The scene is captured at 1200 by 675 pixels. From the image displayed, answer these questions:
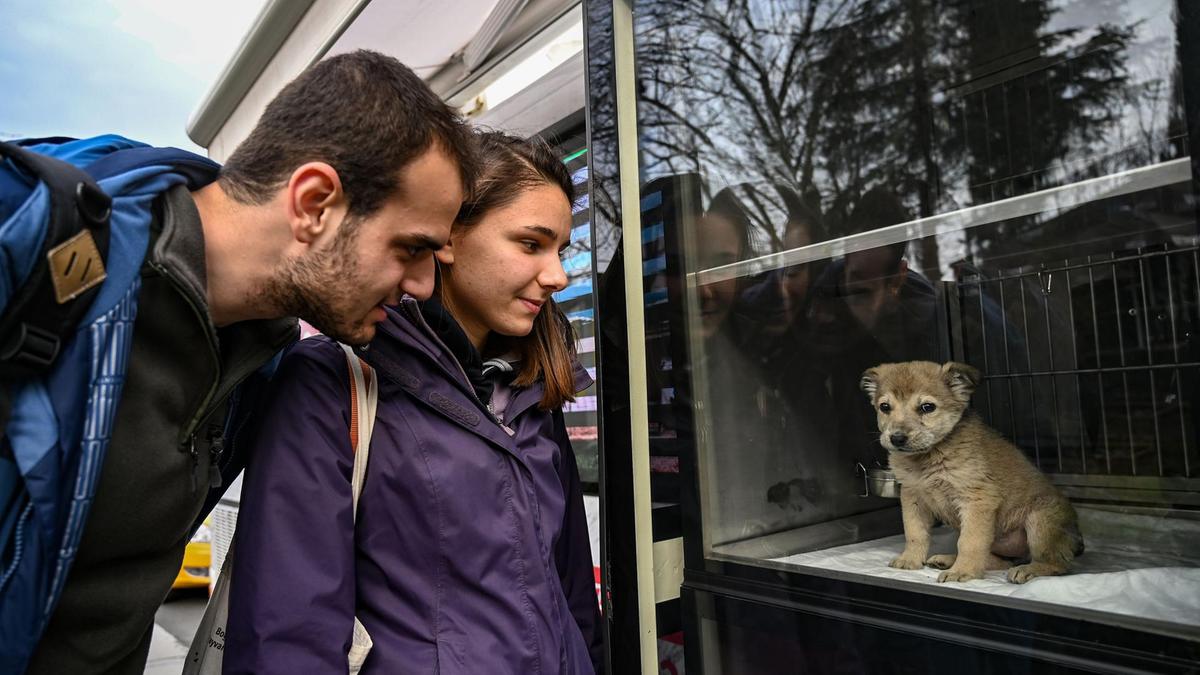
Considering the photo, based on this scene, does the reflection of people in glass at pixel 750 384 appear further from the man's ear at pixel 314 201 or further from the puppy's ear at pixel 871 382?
the man's ear at pixel 314 201

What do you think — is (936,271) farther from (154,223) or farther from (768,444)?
(154,223)

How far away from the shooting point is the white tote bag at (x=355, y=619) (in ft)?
3.52

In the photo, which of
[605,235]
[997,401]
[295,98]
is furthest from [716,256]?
[295,98]

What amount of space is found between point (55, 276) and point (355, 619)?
23.1 inches

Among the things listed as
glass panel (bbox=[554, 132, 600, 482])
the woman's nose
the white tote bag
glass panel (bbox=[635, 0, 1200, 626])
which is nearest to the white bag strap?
the white tote bag

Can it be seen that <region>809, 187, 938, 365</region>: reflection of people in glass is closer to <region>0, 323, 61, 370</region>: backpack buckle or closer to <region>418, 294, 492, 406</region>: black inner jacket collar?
<region>418, 294, 492, 406</region>: black inner jacket collar

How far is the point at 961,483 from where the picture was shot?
144 cm

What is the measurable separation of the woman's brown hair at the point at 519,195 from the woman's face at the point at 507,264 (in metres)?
0.02

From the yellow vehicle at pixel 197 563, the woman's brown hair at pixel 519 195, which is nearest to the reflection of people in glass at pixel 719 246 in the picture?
the woman's brown hair at pixel 519 195

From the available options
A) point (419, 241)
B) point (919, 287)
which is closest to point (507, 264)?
point (419, 241)

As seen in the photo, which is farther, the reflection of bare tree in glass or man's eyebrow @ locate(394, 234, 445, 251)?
the reflection of bare tree in glass

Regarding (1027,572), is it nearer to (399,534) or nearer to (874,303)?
(874,303)

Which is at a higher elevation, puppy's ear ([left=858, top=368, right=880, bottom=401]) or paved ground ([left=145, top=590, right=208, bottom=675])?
puppy's ear ([left=858, top=368, right=880, bottom=401])

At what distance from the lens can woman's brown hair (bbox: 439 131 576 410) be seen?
139 centimetres
